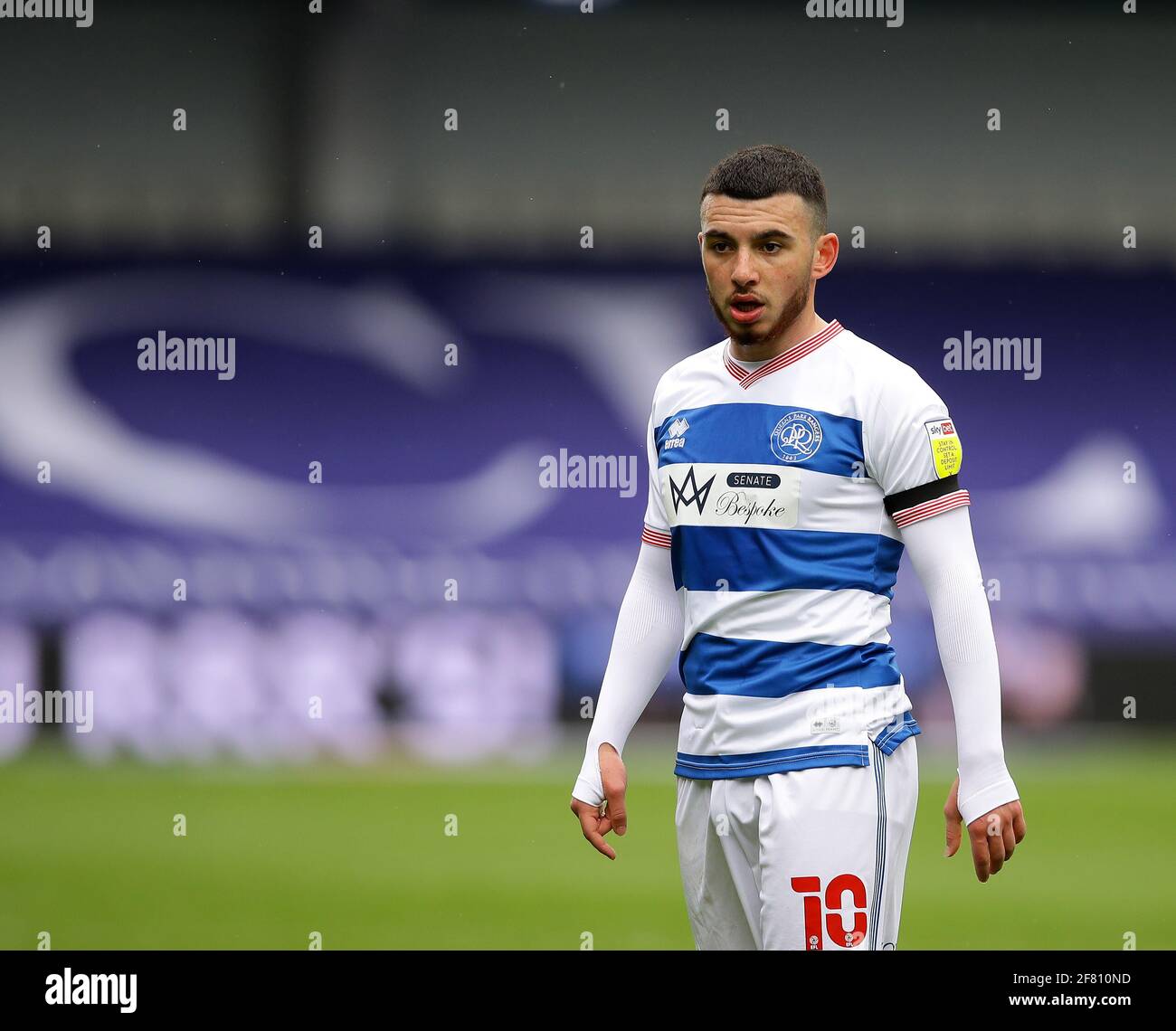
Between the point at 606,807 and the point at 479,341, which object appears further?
the point at 479,341

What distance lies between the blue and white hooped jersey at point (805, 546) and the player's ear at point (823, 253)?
0.36 feet

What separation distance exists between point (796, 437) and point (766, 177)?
16.2 inches

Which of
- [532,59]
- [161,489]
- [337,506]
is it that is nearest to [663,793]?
Result: [337,506]

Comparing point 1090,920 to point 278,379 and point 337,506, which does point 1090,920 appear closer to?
point 337,506

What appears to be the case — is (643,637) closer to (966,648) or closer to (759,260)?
(966,648)

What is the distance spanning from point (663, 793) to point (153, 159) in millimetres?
5246

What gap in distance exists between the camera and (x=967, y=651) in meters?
2.41

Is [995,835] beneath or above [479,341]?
beneath

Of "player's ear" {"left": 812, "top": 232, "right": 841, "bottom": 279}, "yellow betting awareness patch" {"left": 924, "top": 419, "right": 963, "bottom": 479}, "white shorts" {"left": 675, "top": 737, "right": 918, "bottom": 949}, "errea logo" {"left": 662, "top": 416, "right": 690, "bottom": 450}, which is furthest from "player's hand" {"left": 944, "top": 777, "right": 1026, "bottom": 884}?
"player's ear" {"left": 812, "top": 232, "right": 841, "bottom": 279}

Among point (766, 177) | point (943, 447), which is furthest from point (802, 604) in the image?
point (766, 177)

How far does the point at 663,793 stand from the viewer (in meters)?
8.51

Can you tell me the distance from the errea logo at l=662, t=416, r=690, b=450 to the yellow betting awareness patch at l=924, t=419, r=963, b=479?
40 centimetres

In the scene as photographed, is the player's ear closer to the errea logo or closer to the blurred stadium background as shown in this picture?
the errea logo

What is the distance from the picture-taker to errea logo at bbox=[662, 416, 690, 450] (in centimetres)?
261
